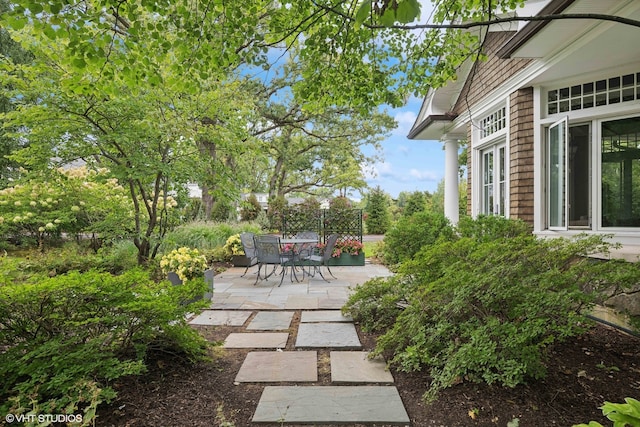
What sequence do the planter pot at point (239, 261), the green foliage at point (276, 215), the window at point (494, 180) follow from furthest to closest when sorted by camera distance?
the green foliage at point (276, 215), the planter pot at point (239, 261), the window at point (494, 180)

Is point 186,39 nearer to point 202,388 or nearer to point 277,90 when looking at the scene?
point 202,388

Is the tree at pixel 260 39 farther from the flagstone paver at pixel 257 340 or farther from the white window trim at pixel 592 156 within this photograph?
the flagstone paver at pixel 257 340

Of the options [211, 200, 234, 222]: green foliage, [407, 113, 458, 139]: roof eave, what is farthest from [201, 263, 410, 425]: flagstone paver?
[211, 200, 234, 222]: green foliage

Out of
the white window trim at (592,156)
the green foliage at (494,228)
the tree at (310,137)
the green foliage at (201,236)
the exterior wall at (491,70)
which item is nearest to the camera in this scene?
the white window trim at (592,156)

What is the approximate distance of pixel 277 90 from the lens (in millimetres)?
13578

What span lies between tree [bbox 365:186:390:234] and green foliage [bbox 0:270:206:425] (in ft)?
54.1

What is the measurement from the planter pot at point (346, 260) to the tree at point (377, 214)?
1032cm

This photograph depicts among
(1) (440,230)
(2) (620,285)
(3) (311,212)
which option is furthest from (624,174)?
(3) (311,212)

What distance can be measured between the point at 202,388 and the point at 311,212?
774 cm

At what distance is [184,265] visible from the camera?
460 centimetres

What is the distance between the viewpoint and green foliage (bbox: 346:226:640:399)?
203 cm

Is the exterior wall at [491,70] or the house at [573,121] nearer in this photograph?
the house at [573,121]

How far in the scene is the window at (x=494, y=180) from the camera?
5719 millimetres

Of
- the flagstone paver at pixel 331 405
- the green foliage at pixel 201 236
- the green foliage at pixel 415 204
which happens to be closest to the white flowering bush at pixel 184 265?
the flagstone paver at pixel 331 405
